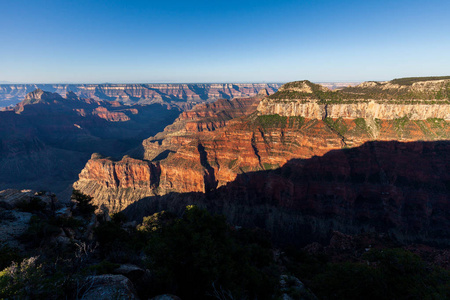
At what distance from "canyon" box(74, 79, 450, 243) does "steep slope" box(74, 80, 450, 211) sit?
34cm

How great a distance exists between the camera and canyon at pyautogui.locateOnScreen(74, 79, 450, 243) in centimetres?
6338

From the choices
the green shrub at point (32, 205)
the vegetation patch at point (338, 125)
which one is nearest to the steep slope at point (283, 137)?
the vegetation patch at point (338, 125)

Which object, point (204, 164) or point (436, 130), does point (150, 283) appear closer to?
point (204, 164)

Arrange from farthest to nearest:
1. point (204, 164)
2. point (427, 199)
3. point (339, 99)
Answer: point (204, 164), point (339, 99), point (427, 199)

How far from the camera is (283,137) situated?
84.2 metres

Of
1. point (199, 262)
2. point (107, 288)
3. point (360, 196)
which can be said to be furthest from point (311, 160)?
point (107, 288)

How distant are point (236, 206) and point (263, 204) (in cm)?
1072

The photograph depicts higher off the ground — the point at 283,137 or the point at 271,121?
the point at 271,121

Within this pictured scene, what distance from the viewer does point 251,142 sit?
8656 centimetres

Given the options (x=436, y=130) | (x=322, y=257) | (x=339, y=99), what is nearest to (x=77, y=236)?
(x=322, y=257)

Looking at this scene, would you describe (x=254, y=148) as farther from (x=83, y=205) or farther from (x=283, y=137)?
(x=83, y=205)

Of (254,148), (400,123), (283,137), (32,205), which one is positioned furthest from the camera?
(254,148)

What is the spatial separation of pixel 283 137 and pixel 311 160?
18.5 metres

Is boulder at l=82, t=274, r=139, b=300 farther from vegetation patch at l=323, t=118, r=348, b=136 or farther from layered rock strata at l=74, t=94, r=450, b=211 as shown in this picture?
vegetation patch at l=323, t=118, r=348, b=136
